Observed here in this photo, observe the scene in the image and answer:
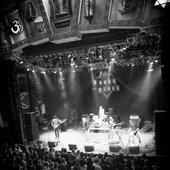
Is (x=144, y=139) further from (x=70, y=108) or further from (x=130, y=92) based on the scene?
(x=70, y=108)

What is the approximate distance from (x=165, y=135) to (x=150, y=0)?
21.5 feet

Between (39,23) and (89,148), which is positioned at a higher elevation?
(39,23)

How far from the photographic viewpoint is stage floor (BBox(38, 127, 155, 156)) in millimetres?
11156

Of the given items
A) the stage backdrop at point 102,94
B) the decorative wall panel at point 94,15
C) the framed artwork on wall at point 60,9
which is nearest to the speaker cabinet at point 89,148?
the decorative wall panel at point 94,15

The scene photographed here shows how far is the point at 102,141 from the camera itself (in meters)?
13.4

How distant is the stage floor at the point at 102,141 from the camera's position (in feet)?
36.6

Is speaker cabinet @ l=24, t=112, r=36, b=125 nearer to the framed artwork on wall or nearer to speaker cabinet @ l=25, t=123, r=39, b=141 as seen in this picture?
speaker cabinet @ l=25, t=123, r=39, b=141

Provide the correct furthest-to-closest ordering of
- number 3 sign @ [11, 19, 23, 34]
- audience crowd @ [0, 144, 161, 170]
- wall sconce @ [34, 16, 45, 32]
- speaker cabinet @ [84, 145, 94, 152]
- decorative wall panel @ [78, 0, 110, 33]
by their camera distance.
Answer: speaker cabinet @ [84, 145, 94, 152]
number 3 sign @ [11, 19, 23, 34]
wall sconce @ [34, 16, 45, 32]
decorative wall panel @ [78, 0, 110, 33]
audience crowd @ [0, 144, 161, 170]

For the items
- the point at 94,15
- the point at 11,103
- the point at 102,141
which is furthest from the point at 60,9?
the point at 102,141

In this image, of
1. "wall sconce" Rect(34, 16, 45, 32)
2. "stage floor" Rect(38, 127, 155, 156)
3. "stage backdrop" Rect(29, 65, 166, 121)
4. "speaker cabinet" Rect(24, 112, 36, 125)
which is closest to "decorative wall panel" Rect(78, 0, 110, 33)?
"wall sconce" Rect(34, 16, 45, 32)

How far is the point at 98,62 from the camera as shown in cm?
1675

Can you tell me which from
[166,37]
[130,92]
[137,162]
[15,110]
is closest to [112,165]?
[137,162]

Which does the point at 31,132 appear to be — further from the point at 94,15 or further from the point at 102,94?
the point at 94,15

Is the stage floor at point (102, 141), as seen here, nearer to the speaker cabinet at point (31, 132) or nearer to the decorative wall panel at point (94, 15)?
the speaker cabinet at point (31, 132)
